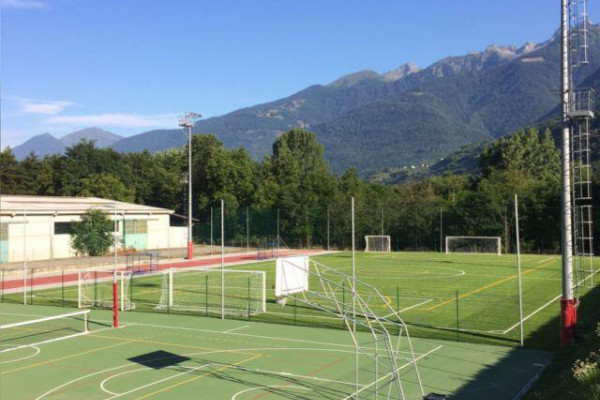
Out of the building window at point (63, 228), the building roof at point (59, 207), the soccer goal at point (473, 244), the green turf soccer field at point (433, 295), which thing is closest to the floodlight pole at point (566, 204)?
the green turf soccer field at point (433, 295)

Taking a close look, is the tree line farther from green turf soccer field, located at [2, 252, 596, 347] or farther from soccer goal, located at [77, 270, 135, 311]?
soccer goal, located at [77, 270, 135, 311]

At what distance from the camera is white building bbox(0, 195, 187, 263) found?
45156mm

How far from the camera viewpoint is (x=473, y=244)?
5425 cm

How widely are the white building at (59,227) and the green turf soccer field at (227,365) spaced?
18.4 meters

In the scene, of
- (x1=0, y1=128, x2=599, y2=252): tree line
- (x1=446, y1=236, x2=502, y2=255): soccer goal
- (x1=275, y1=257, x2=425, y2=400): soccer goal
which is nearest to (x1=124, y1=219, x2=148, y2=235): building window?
(x1=0, y1=128, x2=599, y2=252): tree line

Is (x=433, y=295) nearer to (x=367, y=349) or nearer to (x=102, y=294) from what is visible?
(x=367, y=349)

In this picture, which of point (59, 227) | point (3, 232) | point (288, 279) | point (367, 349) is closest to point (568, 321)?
point (367, 349)

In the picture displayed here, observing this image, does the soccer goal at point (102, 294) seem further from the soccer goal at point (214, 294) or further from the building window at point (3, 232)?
the building window at point (3, 232)

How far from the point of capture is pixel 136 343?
778 inches

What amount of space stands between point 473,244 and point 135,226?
3019 cm

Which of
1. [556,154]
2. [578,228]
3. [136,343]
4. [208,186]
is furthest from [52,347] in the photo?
[556,154]

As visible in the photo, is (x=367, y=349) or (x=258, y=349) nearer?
(x=367, y=349)

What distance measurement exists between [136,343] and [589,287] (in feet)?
68.8

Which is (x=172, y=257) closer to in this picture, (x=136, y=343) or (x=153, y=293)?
(x=153, y=293)
